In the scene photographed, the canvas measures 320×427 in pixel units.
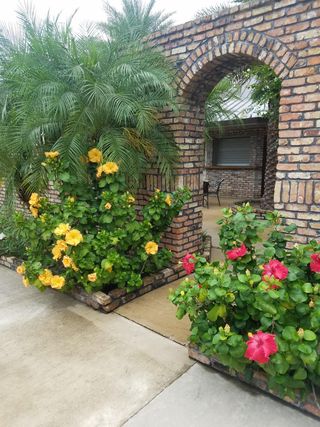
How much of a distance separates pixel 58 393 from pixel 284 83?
2.96m

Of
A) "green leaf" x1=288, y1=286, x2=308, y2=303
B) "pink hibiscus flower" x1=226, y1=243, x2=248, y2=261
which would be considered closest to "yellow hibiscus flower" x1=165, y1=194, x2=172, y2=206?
"pink hibiscus flower" x1=226, y1=243, x2=248, y2=261

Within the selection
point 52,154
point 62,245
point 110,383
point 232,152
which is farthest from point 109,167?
point 232,152

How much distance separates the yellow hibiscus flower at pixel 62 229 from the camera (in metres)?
2.79

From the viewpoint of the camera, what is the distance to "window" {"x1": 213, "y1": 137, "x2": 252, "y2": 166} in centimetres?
1157

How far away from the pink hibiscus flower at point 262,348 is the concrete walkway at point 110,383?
0.45 metres

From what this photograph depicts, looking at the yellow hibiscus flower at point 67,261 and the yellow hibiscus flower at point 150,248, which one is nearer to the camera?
the yellow hibiscus flower at point 67,261

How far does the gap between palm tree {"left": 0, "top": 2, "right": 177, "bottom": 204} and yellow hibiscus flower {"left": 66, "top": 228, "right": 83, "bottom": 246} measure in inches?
22.0

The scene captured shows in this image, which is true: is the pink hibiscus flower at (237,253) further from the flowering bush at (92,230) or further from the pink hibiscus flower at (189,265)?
the flowering bush at (92,230)

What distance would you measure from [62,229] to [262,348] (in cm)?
190

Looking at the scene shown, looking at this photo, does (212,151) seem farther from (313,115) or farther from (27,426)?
(27,426)

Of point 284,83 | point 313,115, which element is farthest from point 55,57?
point 313,115

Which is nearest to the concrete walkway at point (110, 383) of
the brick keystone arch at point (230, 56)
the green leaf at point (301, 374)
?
the green leaf at point (301, 374)

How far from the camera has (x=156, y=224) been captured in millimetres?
3338

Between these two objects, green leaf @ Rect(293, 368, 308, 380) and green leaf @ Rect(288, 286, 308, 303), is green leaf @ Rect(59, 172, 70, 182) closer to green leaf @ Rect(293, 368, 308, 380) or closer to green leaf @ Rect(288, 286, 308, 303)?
green leaf @ Rect(288, 286, 308, 303)
